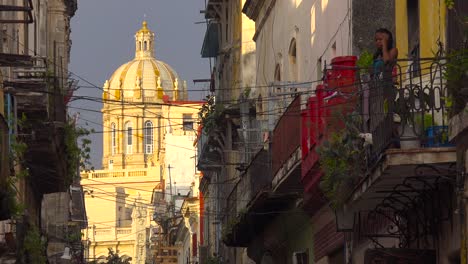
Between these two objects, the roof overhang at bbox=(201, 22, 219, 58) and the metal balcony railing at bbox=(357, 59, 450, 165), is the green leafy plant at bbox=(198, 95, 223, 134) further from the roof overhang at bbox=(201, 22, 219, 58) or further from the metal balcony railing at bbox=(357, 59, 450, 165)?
the metal balcony railing at bbox=(357, 59, 450, 165)

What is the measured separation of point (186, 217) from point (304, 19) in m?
49.6

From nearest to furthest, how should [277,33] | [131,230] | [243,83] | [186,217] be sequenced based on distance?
[277,33], [243,83], [186,217], [131,230]

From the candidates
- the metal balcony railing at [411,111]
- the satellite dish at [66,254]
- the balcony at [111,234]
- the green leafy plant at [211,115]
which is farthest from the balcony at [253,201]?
the balcony at [111,234]

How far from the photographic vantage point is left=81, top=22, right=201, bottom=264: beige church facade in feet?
379

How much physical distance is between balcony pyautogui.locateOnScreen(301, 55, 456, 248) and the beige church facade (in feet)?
259

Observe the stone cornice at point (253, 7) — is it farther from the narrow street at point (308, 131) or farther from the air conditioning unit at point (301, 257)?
the air conditioning unit at point (301, 257)

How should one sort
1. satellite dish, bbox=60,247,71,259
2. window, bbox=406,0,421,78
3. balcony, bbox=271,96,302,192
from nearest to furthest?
window, bbox=406,0,421,78 → balcony, bbox=271,96,302,192 → satellite dish, bbox=60,247,71,259

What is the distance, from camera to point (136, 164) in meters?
156

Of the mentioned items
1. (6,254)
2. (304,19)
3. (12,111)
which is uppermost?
(304,19)

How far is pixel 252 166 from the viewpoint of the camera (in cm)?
3269

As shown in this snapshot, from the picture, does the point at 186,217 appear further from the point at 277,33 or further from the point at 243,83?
the point at 277,33

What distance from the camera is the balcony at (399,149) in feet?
53.5

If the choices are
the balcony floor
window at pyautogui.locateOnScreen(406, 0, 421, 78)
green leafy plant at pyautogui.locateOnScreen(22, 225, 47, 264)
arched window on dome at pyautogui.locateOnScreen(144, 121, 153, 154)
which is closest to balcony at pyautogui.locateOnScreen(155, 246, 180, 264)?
green leafy plant at pyautogui.locateOnScreen(22, 225, 47, 264)

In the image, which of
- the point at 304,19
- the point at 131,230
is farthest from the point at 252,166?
the point at 131,230
